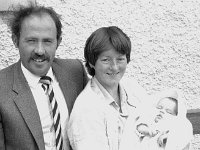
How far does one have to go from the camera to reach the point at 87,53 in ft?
8.04

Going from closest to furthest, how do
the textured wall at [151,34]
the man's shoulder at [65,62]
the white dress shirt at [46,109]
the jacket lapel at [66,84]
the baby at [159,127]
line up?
the baby at [159,127] → the white dress shirt at [46,109] → the jacket lapel at [66,84] → the man's shoulder at [65,62] → the textured wall at [151,34]

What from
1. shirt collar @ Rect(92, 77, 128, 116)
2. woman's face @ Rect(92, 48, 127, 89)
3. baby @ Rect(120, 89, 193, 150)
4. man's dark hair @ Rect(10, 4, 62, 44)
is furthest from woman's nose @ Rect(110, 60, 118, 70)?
man's dark hair @ Rect(10, 4, 62, 44)

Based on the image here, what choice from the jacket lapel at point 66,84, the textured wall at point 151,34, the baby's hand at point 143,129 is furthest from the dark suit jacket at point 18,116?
the textured wall at point 151,34

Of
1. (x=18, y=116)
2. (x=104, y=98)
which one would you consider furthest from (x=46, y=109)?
(x=104, y=98)

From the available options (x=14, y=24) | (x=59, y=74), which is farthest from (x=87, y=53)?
(x=14, y=24)

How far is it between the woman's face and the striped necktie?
0.89ft

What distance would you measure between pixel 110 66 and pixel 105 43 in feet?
0.41

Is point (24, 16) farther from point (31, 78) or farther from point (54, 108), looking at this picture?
point (54, 108)

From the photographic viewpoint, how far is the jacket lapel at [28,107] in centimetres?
223

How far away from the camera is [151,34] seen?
3352 millimetres

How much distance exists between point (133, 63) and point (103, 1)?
A: 1.66ft

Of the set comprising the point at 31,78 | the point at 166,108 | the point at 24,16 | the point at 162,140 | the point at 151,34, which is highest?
the point at 24,16

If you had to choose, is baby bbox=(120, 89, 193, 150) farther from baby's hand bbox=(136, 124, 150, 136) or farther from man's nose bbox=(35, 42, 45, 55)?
man's nose bbox=(35, 42, 45, 55)

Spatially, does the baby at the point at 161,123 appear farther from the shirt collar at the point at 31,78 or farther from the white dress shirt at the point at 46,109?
the shirt collar at the point at 31,78
